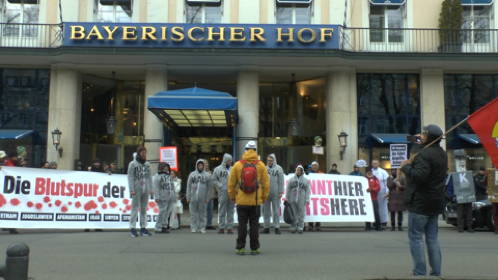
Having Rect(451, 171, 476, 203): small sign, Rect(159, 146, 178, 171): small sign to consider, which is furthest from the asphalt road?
Rect(159, 146, 178, 171): small sign

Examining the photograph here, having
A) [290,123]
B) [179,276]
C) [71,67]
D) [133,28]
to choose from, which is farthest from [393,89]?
[179,276]

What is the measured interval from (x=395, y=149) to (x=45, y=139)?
13.9 m

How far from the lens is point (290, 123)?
22.9 metres

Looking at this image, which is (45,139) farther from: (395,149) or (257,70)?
(395,149)

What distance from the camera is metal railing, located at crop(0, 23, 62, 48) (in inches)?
805

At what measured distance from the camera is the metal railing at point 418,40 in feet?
67.9

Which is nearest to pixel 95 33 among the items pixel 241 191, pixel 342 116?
pixel 342 116

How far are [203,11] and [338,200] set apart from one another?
435 inches

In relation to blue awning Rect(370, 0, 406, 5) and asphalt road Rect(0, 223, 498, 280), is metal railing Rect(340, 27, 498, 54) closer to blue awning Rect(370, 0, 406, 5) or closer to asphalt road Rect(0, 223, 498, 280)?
blue awning Rect(370, 0, 406, 5)

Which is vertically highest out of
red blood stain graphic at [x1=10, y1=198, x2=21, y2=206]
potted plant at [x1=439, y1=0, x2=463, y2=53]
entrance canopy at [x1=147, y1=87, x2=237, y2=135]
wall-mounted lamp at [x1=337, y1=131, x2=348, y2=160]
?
potted plant at [x1=439, y1=0, x2=463, y2=53]

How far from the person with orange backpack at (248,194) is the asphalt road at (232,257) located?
0.34 m

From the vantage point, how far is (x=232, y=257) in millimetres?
8195

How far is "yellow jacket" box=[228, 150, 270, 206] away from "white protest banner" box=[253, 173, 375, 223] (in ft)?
16.5

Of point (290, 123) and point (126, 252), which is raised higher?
point (290, 123)
